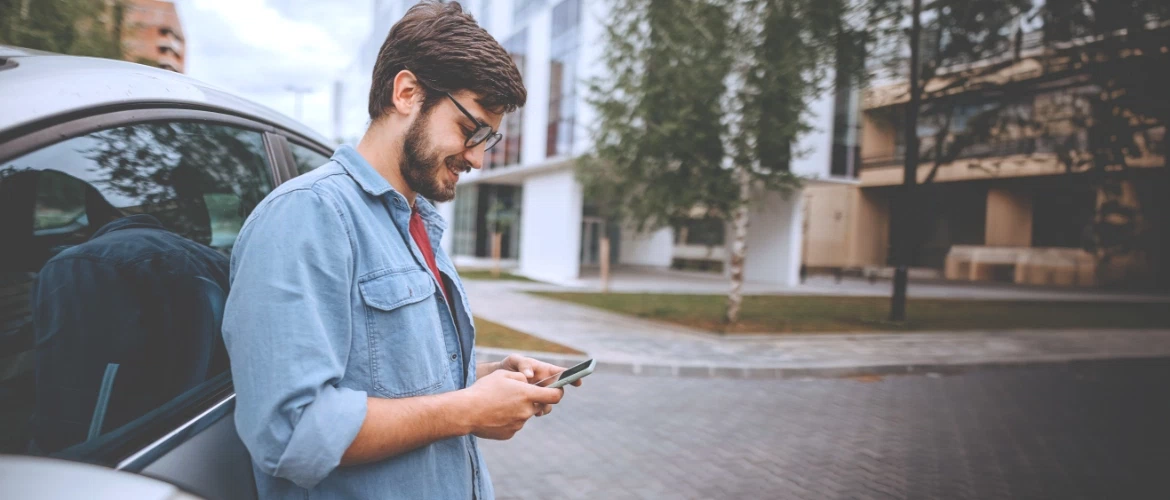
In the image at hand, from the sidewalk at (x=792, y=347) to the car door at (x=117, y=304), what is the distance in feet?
22.2

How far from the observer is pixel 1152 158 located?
9.63 m

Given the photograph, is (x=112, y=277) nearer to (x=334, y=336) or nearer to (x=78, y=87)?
(x=78, y=87)

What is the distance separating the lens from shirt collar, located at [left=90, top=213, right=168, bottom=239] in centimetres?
148

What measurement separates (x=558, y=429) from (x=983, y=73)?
37.0ft

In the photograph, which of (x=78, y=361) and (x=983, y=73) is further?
(x=983, y=73)

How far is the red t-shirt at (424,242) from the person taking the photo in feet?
4.99

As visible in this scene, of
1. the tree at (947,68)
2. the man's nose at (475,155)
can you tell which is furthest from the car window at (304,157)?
the tree at (947,68)

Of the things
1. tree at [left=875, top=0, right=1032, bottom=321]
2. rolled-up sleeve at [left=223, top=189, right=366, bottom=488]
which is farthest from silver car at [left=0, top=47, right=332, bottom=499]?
tree at [left=875, top=0, right=1032, bottom=321]

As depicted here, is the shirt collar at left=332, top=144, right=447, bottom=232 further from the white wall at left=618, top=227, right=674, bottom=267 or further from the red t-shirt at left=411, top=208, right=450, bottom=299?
the white wall at left=618, top=227, right=674, bottom=267

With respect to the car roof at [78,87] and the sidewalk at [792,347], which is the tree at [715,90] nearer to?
the sidewalk at [792,347]

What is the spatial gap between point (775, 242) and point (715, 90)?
17.1 m

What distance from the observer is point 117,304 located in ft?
4.53

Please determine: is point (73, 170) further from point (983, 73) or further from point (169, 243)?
point (983, 73)

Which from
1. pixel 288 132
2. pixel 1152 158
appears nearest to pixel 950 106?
pixel 1152 158
